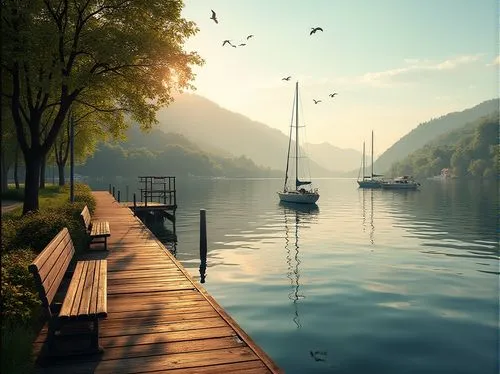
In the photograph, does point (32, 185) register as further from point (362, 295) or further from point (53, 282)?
point (362, 295)

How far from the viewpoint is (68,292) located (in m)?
7.44

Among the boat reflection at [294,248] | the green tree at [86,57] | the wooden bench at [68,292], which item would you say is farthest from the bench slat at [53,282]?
the green tree at [86,57]

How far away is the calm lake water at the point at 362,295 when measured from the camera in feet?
34.8

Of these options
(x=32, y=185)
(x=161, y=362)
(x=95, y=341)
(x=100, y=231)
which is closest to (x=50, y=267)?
(x=95, y=341)

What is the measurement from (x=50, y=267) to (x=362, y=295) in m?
11.8

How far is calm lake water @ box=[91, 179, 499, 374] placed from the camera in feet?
34.8

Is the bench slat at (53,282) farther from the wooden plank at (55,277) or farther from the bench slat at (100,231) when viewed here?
the bench slat at (100,231)

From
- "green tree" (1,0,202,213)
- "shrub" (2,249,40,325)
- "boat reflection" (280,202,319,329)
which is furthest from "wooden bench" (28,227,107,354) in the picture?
"green tree" (1,0,202,213)

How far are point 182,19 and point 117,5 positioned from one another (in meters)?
3.44

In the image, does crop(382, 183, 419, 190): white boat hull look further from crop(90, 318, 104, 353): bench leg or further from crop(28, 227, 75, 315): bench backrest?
crop(90, 318, 104, 353): bench leg

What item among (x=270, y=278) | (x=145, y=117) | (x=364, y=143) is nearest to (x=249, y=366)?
(x=270, y=278)

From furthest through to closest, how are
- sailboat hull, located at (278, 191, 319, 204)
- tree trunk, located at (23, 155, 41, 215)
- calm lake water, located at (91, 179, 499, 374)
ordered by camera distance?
sailboat hull, located at (278, 191, 319, 204) → tree trunk, located at (23, 155, 41, 215) → calm lake water, located at (91, 179, 499, 374)

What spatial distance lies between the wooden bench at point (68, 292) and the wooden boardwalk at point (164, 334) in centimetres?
47

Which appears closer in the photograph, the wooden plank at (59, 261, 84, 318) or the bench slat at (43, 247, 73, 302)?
the wooden plank at (59, 261, 84, 318)
